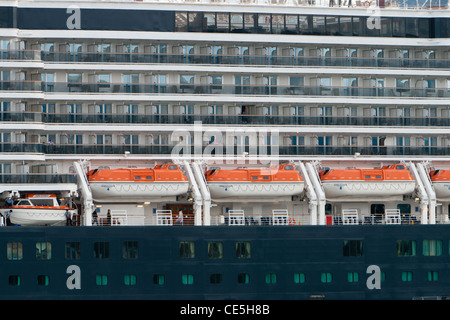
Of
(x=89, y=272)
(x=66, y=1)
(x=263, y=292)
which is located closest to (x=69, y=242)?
(x=89, y=272)

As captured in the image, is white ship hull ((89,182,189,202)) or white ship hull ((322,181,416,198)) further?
white ship hull ((322,181,416,198))

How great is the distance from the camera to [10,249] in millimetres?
36781

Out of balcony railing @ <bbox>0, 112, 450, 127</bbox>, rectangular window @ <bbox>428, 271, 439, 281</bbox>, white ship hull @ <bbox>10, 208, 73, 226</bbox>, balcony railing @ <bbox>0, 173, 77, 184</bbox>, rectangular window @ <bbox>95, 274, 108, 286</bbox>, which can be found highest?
balcony railing @ <bbox>0, 112, 450, 127</bbox>

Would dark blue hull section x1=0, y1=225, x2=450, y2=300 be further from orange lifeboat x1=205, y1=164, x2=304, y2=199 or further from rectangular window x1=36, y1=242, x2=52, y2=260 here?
orange lifeboat x1=205, y1=164, x2=304, y2=199

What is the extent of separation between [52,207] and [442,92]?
1760 centimetres

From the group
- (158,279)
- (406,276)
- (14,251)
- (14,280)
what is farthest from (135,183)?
(406,276)

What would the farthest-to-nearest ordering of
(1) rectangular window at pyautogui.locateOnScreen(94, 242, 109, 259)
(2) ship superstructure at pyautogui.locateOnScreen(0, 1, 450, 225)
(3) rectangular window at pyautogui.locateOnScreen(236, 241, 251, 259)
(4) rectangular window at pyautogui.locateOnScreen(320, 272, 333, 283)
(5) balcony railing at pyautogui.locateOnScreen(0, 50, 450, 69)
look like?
(5) balcony railing at pyautogui.locateOnScreen(0, 50, 450, 69), (2) ship superstructure at pyautogui.locateOnScreen(0, 1, 450, 225), (4) rectangular window at pyautogui.locateOnScreen(320, 272, 333, 283), (3) rectangular window at pyautogui.locateOnScreen(236, 241, 251, 259), (1) rectangular window at pyautogui.locateOnScreen(94, 242, 109, 259)

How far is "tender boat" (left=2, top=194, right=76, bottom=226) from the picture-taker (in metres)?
37.5

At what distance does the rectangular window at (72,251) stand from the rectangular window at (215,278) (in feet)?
16.7

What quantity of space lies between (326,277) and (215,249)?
14.5 ft

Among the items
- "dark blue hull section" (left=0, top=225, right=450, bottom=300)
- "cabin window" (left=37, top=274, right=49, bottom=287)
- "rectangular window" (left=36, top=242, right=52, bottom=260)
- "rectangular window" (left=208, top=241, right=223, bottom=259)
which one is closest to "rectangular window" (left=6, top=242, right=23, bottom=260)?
"dark blue hull section" (left=0, top=225, right=450, bottom=300)

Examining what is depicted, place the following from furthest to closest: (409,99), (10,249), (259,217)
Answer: (409,99) < (259,217) < (10,249)

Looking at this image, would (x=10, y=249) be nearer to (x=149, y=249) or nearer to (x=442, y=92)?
(x=149, y=249)

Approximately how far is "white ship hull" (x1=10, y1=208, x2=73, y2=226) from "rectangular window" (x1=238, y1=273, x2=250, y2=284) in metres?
7.31
